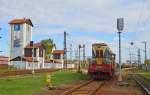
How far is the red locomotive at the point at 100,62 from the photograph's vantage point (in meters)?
44.6

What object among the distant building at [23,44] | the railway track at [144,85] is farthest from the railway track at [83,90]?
the distant building at [23,44]

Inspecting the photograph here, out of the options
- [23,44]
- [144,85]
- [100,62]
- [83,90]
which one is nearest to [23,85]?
[83,90]

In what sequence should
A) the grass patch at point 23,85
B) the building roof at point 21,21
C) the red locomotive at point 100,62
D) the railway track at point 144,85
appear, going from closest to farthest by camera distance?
the grass patch at point 23,85 < the railway track at point 144,85 < the red locomotive at point 100,62 < the building roof at point 21,21

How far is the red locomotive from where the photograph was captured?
44.6 metres

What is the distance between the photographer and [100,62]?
4484cm

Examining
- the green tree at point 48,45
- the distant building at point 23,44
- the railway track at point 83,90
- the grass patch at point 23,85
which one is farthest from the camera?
the green tree at point 48,45

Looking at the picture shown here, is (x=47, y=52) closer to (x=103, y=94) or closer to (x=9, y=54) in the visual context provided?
(x=9, y=54)

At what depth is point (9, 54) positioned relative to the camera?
5133 inches

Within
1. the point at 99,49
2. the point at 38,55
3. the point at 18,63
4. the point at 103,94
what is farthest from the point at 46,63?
the point at 103,94

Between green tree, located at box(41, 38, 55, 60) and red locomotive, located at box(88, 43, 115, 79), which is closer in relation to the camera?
red locomotive, located at box(88, 43, 115, 79)

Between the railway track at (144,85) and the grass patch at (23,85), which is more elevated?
the grass patch at (23,85)

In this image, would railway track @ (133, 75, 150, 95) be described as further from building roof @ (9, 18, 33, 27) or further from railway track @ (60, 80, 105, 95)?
building roof @ (9, 18, 33, 27)

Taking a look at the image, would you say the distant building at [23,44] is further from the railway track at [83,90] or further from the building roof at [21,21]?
the railway track at [83,90]

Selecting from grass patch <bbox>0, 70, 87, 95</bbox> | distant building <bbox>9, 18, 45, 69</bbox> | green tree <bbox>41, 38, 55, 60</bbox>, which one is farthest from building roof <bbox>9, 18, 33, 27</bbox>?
grass patch <bbox>0, 70, 87, 95</bbox>
